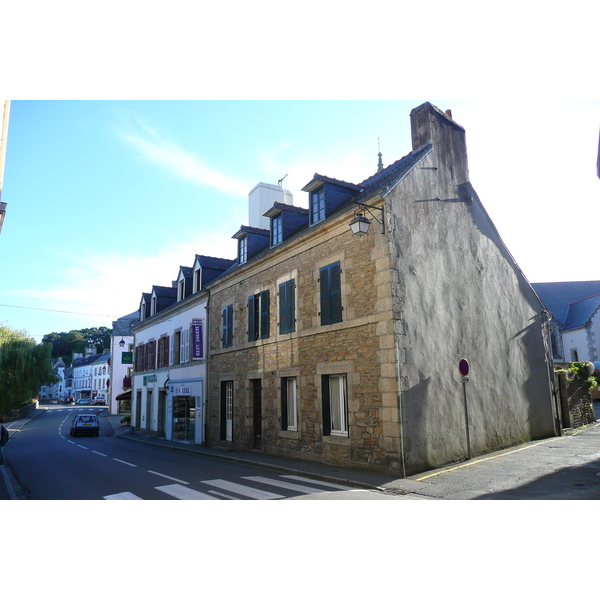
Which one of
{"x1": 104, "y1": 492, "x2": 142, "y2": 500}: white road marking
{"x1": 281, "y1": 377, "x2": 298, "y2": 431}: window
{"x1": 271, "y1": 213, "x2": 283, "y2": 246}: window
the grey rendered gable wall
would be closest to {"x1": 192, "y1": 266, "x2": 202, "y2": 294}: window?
{"x1": 271, "y1": 213, "x2": 283, "y2": 246}: window

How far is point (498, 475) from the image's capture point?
8.95 metres

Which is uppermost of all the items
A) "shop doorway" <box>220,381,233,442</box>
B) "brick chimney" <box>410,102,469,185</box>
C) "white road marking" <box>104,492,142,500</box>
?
"brick chimney" <box>410,102,469,185</box>

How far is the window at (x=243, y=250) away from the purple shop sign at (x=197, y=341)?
348 cm

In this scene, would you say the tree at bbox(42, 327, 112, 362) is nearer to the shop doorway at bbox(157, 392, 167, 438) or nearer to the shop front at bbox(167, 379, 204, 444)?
the shop doorway at bbox(157, 392, 167, 438)

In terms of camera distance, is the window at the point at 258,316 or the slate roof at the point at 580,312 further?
the slate roof at the point at 580,312

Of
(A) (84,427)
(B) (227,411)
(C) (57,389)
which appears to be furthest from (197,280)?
(C) (57,389)

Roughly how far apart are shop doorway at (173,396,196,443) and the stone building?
4.11 meters

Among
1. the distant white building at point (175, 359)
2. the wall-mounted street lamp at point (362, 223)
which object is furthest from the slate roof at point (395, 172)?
the distant white building at point (175, 359)

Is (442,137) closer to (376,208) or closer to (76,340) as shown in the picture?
(376,208)

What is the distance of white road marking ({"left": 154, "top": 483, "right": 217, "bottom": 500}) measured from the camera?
8.05 metres

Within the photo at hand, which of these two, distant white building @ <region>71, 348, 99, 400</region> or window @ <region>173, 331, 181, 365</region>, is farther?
distant white building @ <region>71, 348, 99, 400</region>

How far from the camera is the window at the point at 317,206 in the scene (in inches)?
511

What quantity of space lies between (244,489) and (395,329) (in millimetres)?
4454

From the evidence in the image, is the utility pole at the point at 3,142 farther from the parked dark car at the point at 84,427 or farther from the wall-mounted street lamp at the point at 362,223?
the parked dark car at the point at 84,427
